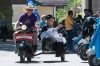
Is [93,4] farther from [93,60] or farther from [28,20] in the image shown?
[93,60]

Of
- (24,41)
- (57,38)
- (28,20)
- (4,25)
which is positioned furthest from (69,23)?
(4,25)

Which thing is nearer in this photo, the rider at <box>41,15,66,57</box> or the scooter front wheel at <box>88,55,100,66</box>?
the scooter front wheel at <box>88,55,100,66</box>

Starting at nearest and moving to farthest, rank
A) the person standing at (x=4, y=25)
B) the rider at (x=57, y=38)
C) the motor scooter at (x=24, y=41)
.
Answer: the motor scooter at (x=24, y=41), the rider at (x=57, y=38), the person standing at (x=4, y=25)

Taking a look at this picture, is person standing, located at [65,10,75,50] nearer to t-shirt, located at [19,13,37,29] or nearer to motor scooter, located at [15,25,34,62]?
t-shirt, located at [19,13,37,29]

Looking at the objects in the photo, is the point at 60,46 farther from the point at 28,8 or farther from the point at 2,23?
the point at 2,23

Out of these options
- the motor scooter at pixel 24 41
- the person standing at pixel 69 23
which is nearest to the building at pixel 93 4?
the person standing at pixel 69 23

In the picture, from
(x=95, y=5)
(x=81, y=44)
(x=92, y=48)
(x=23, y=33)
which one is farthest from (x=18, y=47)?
(x=95, y=5)

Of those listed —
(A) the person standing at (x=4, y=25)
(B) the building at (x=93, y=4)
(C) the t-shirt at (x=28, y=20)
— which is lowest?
(A) the person standing at (x=4, y=25)

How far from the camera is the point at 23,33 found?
57.7 ft

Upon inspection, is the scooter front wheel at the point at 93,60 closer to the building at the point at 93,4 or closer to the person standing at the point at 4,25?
the building at the point at 93,4

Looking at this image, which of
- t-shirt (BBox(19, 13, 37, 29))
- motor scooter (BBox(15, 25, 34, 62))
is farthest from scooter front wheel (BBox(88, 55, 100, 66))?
t-shirt (BBox(19, 13, 37, 29))

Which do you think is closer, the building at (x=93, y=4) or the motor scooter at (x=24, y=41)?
the motor scooter at (x=24, y=41)

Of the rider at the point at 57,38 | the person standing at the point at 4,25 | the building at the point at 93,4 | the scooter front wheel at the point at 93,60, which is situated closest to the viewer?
the scooter front wheel at the point at 93,60

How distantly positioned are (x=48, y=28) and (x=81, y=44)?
1.32 m
